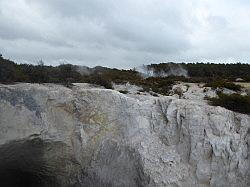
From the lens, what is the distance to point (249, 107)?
50.7 ft

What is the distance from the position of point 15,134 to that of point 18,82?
2.05 m

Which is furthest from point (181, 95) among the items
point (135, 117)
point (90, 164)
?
point (90, 164)

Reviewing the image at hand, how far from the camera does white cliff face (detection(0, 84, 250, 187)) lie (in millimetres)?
13133

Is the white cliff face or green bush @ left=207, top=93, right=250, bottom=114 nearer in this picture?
the white cliff face

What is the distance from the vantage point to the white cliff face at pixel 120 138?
13133mm

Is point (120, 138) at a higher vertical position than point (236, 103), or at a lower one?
lower

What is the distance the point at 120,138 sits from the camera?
1377cm

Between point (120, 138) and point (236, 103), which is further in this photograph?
point (236, 103)

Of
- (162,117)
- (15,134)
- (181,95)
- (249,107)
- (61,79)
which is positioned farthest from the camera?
(181,95)

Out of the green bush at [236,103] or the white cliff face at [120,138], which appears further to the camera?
the green bush at [236,103]

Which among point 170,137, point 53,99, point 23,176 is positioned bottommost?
point 23,176

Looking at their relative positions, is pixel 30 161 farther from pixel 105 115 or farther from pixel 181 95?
pixel 181 95

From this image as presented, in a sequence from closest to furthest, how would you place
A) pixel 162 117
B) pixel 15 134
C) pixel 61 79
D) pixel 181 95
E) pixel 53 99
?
pixel 15 134 → pixel 53 99 → pixel 162 117 → pixel 61 79 → pixel 181 95

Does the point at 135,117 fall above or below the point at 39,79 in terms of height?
below
